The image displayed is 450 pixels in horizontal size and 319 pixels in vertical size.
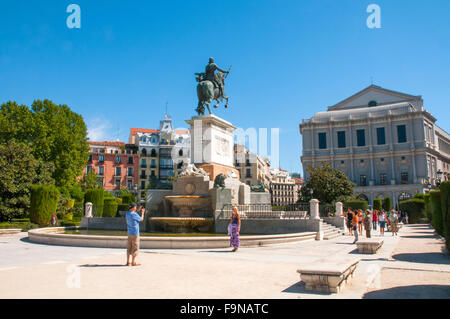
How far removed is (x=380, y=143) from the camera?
2921 inches

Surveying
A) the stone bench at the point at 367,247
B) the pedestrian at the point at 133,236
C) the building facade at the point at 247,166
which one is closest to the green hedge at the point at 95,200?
the pedestrian at the point at 133,236

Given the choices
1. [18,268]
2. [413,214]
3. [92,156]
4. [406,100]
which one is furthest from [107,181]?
[18,268]

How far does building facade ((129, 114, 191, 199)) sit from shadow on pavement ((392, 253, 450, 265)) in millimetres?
69440

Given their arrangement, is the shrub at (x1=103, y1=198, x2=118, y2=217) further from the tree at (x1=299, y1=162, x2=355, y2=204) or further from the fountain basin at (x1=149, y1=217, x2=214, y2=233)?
the tree at (x1=299, y1=162, x2=355, y2=204)

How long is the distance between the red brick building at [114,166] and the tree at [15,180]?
1931 inches

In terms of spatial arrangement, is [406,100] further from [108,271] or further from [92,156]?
[108,271]

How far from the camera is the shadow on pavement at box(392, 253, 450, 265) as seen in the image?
10.1 m

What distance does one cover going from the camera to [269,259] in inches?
395

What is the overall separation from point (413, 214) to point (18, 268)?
4485 centimetres

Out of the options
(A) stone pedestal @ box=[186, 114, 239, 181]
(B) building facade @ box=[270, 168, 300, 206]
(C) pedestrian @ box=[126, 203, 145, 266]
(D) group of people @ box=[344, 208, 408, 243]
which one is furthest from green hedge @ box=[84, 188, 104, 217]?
(B) building facade @ box=[270, 168, 300, 206]

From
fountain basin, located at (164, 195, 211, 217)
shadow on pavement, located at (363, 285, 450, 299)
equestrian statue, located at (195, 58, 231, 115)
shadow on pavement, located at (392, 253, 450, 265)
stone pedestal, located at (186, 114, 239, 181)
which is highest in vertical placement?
equestrian statue, located at (195, 58, 231, 115)

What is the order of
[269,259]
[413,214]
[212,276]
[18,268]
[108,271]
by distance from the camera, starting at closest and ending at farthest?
[212,276], [108,271], [18,268], [269,259], [413,214]

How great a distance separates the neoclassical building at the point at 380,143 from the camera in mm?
70125

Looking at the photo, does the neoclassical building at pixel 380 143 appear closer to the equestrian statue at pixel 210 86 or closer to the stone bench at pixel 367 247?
the equestrian statue at pixel 210 86
